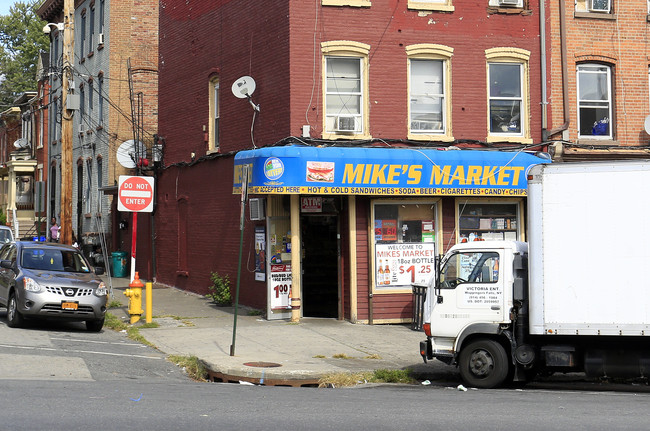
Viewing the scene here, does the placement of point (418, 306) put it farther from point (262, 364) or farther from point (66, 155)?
point (66, 155)

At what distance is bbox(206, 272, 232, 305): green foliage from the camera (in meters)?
19.8

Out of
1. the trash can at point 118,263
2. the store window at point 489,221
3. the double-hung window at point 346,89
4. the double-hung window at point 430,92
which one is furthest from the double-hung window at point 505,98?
the trash can at point 118,263

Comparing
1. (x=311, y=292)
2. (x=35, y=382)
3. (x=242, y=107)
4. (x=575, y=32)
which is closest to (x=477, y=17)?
(x=575, y=32)

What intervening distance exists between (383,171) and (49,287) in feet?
22.9

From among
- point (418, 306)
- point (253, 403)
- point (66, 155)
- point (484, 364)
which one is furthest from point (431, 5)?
point (253, 403)

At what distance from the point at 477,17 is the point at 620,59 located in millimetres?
3803

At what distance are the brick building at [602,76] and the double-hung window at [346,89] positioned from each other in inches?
182

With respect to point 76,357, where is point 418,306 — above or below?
above

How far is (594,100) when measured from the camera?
19.3 meters

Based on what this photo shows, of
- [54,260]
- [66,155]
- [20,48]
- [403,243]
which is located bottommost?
[54,260]

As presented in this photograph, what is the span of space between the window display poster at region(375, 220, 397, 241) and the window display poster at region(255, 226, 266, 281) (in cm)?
257

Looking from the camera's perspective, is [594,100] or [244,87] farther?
[594,100]

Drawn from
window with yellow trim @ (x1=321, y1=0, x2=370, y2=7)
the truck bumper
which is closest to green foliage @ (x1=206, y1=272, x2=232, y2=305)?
window with yellow trim @ (x1=321, y1=0, x2=370, y2=7)

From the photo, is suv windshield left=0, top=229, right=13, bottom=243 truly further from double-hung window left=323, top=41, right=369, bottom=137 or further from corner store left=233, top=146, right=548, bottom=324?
double-hung window left=323, top=41, right=369, bottom=137
